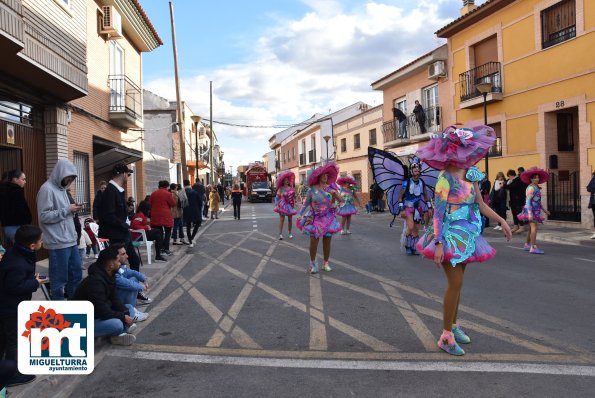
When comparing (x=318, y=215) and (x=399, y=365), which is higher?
(x=318, y=215)

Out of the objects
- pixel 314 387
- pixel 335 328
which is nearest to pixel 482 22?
pixel 335 328

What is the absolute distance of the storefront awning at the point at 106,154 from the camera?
14352 mm

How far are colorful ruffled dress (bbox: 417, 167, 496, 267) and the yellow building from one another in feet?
33.2

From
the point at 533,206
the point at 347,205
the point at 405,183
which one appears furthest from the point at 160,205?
the point at 533,206

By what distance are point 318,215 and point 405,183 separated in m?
1.89

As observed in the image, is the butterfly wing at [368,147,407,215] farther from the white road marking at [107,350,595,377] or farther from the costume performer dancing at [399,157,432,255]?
the white road marking at [107,350,595,377]

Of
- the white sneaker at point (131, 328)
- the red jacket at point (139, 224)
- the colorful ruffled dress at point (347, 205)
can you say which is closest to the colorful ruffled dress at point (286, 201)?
the colorful ruffled dress at point (347, 205)

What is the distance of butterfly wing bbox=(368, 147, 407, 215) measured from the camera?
→ 28.3 ft

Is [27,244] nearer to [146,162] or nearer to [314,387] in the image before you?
[314,387]

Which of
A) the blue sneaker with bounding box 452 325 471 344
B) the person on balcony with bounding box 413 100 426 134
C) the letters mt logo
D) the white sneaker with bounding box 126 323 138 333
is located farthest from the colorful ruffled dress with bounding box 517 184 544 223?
the person on balcony with bounding box 413 100 426 134

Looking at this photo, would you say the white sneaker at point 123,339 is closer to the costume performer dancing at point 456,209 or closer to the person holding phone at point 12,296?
the person holding phone at point 12,296

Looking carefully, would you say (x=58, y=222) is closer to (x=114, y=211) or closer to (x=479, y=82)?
(x=114, y=211)

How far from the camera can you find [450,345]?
425 centimetres

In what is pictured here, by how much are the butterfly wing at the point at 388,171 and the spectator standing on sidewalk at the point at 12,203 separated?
531 cm
